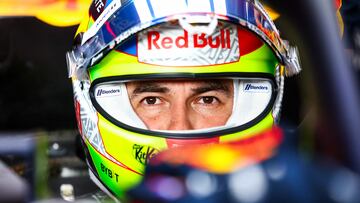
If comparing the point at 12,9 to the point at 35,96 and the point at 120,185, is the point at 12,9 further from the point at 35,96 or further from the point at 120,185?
the point at 120,185

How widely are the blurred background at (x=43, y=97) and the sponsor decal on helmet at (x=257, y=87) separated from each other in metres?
0.11

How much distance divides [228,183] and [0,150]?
146cm

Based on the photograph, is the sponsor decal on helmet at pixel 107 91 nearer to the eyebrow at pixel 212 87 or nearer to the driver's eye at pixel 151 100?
the driver's eye at pixel 151 100

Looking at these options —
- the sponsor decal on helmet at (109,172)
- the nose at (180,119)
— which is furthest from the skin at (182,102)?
the sponsor decal on helmet at (109,172)

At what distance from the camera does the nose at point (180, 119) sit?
1890mm

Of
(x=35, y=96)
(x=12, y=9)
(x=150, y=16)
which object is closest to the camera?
(x=150, y=16)

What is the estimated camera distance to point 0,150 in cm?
208

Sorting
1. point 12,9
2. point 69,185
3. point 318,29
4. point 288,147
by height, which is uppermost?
point 12,9

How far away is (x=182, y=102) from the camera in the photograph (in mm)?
1926

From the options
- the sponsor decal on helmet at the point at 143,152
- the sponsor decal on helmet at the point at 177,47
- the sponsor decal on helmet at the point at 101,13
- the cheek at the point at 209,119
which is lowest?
the sponsor decal on helmet at the point at 143,152

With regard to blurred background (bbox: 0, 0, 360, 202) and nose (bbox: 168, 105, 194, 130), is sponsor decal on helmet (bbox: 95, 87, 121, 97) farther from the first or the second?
blurred background (bbox: 0, 0, 360, 202)

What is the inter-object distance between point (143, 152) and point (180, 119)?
0.42ft

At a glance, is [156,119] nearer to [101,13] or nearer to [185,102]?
[185,102]

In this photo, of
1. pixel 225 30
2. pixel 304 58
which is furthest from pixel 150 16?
pixel 304 58
